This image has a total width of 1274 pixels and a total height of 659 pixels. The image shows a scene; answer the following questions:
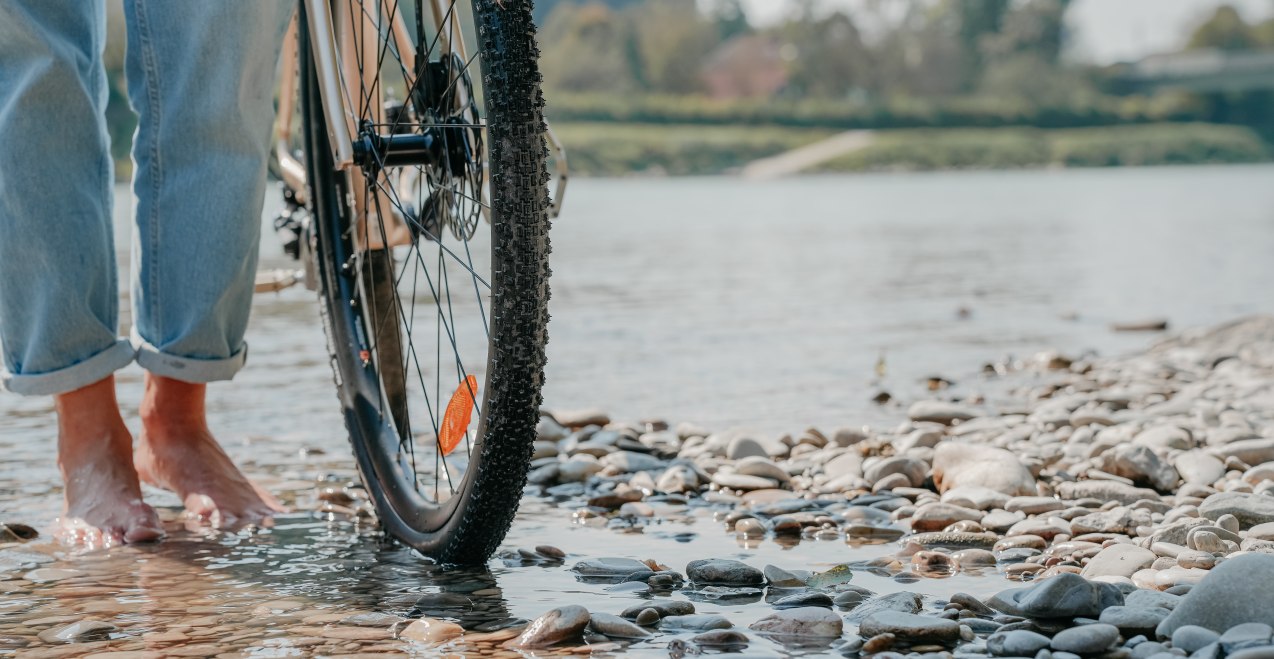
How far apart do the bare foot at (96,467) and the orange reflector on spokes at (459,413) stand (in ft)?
1.89

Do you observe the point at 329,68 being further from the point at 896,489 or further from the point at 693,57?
the point at 693,57

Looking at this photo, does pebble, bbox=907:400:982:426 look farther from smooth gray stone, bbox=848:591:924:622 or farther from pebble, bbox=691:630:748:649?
pebble, bbox=691:630:748:649

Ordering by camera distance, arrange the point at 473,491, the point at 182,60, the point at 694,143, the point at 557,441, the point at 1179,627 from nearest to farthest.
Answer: the point at 1179,627, the point at 473,491, the point at 182,60, the point at 557,441, the point at 694,143

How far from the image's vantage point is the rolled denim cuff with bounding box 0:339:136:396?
224 cm

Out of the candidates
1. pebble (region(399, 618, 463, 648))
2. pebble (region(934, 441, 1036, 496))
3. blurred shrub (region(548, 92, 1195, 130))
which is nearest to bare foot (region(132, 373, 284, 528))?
pebble (region(399, 618, 463, 648))

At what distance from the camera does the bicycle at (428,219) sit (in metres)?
1.77

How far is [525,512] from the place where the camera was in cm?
254

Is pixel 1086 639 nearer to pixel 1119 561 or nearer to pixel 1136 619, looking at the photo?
pixel 1136 619

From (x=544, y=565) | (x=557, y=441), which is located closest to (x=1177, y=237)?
(x=557, y=441)

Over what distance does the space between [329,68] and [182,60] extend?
24cm

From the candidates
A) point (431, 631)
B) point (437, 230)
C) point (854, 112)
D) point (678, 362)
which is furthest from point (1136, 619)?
point (854, 112)

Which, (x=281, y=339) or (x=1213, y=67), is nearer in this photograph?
(x=281, y=339)

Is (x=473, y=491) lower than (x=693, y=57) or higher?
lower

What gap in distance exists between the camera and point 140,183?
7.69 ft
